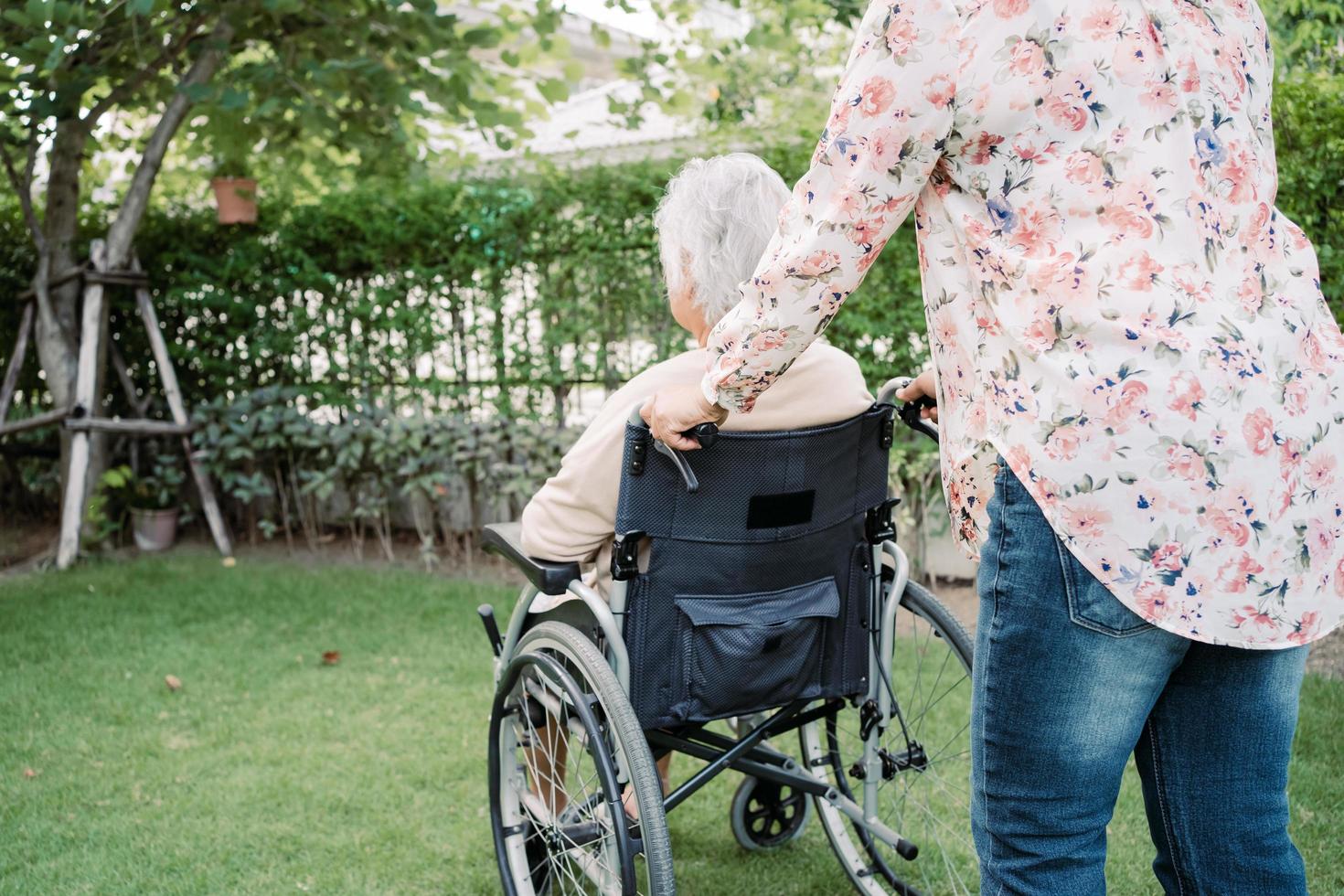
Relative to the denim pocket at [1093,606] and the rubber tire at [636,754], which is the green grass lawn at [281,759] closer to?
the rubber tire at [636,754]

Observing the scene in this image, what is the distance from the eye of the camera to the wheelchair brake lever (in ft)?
4.96

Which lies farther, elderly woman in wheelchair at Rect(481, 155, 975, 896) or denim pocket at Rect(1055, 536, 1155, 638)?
elderly woman in wheelchair at Rect(481, 155, 975, 896)

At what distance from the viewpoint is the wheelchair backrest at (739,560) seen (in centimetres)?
168

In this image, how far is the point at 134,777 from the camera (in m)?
2.82

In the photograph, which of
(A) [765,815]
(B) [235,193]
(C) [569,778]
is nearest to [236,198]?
(B) [235,193]

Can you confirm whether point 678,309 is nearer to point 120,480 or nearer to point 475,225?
point 475,225

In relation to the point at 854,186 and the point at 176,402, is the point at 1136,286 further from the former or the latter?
the point at 176,402

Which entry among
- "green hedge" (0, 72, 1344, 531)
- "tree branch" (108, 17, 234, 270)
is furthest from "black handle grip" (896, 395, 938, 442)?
"tree branch" (108, 17, 234, 270)

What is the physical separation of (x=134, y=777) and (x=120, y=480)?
255cm

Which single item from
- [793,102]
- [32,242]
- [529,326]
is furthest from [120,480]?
[793,102]

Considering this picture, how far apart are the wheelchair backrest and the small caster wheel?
0.64m

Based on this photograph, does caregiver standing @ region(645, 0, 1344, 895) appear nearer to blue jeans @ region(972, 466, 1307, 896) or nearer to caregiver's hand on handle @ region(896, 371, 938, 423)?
blue jeans @ region(972, 466, 1307, 896)

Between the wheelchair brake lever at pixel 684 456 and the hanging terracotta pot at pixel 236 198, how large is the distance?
4.07 meters

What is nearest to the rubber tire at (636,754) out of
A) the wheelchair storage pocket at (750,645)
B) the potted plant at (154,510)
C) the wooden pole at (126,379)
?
the wheelchair storage pocket at (750,645)
